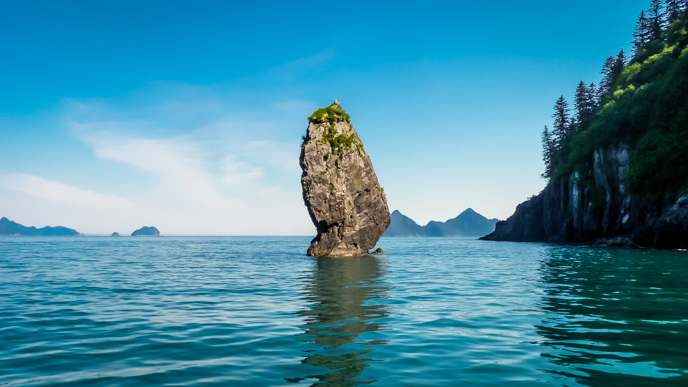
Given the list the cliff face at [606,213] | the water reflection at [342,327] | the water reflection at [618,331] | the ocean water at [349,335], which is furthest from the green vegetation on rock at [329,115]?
the cliff face at [606,213]

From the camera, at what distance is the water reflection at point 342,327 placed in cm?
648

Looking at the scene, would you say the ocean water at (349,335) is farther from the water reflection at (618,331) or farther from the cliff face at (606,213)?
the cliff face at (606,213)

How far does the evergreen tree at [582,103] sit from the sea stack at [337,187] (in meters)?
52.4

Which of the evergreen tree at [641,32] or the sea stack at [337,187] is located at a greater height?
the evergreen tree at [641,32]

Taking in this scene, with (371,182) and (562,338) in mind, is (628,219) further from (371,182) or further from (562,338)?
(562,338)

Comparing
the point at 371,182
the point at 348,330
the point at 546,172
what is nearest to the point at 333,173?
the point at 371,182

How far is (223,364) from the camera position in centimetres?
680

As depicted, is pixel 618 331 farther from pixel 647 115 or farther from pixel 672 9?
pixel 672 9

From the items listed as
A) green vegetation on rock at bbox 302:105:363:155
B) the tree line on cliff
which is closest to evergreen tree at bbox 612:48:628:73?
the tree line on cliff

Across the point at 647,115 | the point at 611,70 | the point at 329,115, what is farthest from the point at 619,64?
the point at 329,115

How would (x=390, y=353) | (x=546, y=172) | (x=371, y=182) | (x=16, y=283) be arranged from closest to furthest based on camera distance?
(x=390, y=353) < (x=16, y=283) < (x=371, y=182) < (x=546, y=172)

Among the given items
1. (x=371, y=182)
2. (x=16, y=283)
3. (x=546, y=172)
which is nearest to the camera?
(x=16, y=283)

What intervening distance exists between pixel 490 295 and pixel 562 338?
6171mm

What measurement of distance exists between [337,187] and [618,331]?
35.6 metres
